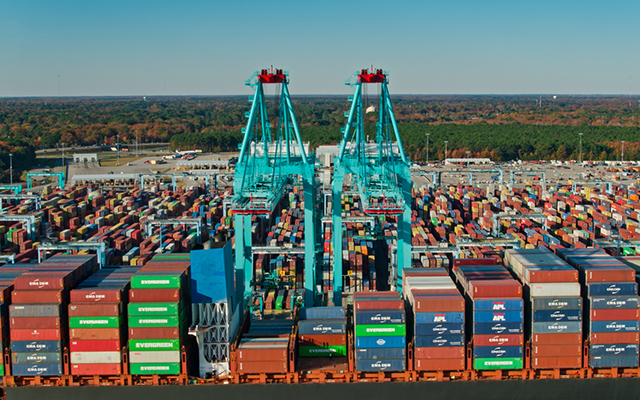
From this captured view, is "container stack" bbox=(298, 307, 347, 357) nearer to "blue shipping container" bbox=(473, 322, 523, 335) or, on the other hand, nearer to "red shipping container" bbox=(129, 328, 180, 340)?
"red shipping container" bbox=(129, 328, 180, 340)

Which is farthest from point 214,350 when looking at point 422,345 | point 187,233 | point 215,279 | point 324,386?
point 187,233

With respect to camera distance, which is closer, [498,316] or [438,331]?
[438,331]

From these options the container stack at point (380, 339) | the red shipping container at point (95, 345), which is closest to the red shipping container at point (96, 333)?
the red shipping container at point (95, 345)

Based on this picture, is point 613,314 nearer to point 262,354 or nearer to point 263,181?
point 262,354

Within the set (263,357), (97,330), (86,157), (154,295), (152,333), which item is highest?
(86,157)

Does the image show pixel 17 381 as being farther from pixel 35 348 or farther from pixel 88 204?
pixel 88 204

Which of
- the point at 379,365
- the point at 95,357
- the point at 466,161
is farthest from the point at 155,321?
the point at 466,161

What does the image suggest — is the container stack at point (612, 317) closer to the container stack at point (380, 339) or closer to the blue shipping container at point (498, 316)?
the blue shipping container at point (498, 316)
